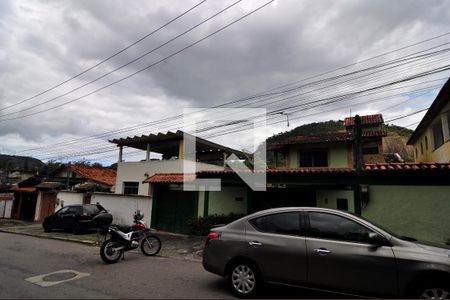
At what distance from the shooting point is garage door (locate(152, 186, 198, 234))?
552 inches

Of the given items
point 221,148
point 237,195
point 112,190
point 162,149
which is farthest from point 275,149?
point 112,190

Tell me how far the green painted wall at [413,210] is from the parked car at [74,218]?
40.9ft

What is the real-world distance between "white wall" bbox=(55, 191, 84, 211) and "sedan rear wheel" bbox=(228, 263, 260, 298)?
17.5m


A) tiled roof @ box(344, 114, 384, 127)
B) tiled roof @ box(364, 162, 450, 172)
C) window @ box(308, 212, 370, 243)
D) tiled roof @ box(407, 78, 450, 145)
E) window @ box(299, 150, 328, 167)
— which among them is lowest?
window @ box(308, 212, 370, 243)

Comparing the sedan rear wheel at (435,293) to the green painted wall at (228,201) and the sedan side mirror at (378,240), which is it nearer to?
the sedan side mirror at (378,240)

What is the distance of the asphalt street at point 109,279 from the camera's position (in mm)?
5090

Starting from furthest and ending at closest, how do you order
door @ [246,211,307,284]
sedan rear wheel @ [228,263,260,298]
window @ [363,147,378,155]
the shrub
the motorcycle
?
1. window @ [363,147,378,155]
2. the shrub
3. the motorcycle
4. sedan rear wheel @ [228,263,260,298]
5. door @ [246,211,307,284]

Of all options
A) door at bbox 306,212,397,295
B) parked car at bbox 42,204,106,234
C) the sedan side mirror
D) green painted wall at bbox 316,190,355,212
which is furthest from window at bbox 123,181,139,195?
the sedan side mirror

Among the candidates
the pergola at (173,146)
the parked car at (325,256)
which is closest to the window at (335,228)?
the parked car at (325,256)

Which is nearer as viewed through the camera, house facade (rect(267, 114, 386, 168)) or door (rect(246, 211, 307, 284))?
door (rect(246, 211, 307, 284))

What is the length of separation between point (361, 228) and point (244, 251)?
189cm

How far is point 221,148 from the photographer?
2288 cm

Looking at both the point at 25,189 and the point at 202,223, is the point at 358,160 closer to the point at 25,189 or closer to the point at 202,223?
the point at 202,223

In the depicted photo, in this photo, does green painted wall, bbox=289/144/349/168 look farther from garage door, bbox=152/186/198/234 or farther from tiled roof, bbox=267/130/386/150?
garage door, bbox=152/186/198/234
